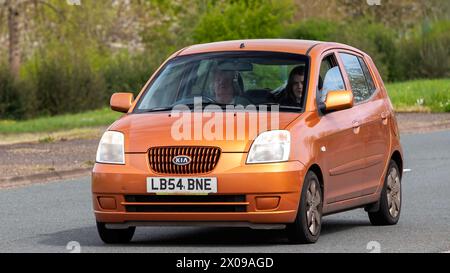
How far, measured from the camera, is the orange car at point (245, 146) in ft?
36.4

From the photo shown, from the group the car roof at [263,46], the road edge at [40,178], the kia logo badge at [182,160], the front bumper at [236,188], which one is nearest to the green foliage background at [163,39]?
the road edge at [40,178]

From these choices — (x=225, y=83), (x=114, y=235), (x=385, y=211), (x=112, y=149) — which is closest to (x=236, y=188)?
(x=112, y=149)

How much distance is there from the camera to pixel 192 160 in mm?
11086

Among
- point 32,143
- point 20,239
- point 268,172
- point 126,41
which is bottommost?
point 126,41

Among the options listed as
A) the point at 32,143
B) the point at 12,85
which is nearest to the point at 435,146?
the point at 32,143

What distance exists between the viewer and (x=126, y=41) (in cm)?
7681

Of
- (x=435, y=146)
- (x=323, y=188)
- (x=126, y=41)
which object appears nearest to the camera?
(x=323, y=188)

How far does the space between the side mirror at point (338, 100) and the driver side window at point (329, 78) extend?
0.86 ft

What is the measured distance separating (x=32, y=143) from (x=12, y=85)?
623 inches

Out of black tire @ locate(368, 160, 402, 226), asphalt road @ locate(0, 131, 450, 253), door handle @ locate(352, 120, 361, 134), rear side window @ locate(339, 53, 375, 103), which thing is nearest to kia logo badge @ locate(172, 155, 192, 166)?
asphalt road @ locate(0, 131, 450, 253)

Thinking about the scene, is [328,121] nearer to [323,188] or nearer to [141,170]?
[323,188]

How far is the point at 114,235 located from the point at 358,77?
3034mm

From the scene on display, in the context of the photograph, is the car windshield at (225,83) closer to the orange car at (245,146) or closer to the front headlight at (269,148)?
the orange car at (245,146)
